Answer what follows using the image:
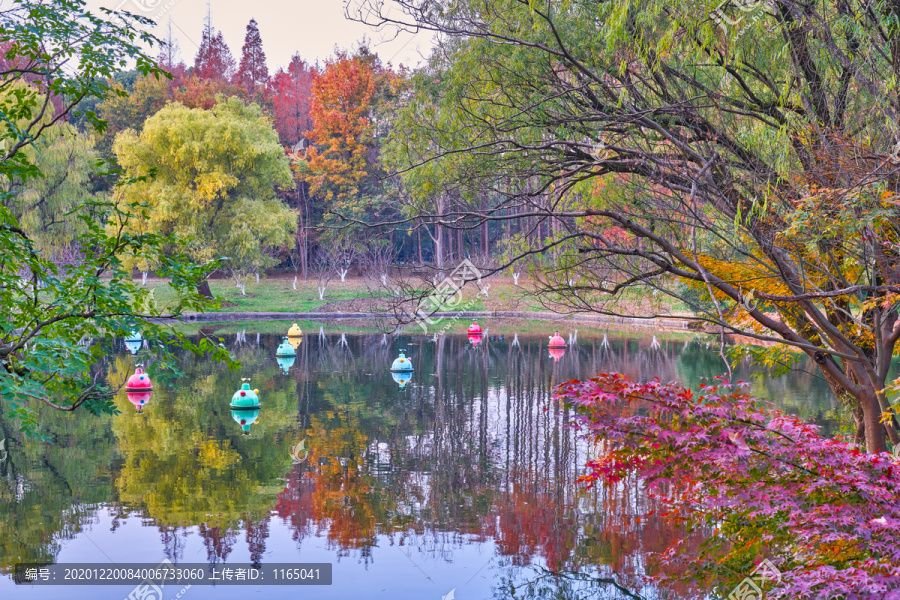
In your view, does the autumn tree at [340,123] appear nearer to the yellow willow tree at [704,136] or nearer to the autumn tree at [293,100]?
the autumn tree at [293,100]

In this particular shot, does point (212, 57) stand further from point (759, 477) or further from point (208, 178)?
point (759, 477)

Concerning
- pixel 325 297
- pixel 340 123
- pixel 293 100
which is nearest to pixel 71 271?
pixel 325 297

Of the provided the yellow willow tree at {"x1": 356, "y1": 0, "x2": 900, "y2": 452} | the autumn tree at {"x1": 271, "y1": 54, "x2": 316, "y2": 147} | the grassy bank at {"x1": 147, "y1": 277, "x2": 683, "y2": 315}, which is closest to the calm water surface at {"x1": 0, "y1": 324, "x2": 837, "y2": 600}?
the yellow willow tree at {"x1": 356, "y1": 0, "x2": 900, "y2": 452}

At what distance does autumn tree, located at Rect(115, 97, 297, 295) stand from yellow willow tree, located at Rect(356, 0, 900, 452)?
22.3m

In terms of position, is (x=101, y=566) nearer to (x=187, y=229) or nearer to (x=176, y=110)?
(x=187, y=229)

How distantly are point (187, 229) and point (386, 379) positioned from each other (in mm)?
14960

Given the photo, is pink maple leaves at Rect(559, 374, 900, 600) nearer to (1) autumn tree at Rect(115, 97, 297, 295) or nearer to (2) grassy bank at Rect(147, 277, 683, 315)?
(2) grassy bank at Rect(147, 277, 683, 315)

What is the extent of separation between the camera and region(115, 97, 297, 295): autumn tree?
90.5 feet

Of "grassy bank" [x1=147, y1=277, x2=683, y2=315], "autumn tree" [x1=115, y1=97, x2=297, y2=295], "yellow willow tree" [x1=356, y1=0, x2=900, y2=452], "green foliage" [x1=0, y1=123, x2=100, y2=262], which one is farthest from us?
"grassy bank" [x1=147, y1=277, x2=683, y2=315]

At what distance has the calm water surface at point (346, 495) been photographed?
6.09 meters

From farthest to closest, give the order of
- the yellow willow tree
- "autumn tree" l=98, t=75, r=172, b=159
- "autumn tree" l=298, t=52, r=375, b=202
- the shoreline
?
"autumn tree" l=298, t=52, r=375, b=202
"autumn tree" l=98, t=75, r=172, b=159
the shoreline
the yellow willow tree

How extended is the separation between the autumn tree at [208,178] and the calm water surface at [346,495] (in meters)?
14.9

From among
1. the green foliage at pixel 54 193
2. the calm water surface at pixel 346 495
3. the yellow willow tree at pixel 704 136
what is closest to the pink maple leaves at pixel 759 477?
the yellow willow tree at pixel 704 136

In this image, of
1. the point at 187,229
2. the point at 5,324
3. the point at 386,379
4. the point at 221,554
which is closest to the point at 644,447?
the point at 5,324
